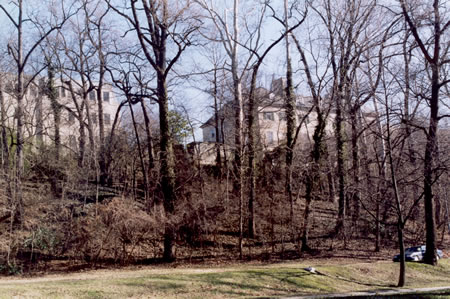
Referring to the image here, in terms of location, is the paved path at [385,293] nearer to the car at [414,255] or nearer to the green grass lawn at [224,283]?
the green grass lawn at [224,283]

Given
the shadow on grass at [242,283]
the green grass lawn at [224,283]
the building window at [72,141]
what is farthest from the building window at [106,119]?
the shadow on grass at [242,283]

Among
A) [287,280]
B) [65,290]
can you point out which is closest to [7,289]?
[65,290]

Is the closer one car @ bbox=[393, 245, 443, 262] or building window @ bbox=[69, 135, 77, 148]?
car @ bbox=[393, 245, 443, 262]

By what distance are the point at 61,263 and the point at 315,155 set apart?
43.9 ft

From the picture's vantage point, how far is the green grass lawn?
10223 millimetres

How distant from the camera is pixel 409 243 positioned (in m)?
21.2

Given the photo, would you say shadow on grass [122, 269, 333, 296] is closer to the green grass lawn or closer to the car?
the green grass lawn

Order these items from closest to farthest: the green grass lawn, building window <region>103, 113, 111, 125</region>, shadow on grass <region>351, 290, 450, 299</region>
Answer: the green grass lawn < shadow on grass <region>351, 290, 450, 299</region> < building window <region>103, 113, 111, 125</region>

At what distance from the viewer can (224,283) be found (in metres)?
11.8

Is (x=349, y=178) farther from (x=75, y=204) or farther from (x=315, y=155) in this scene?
(x=75, y=204)

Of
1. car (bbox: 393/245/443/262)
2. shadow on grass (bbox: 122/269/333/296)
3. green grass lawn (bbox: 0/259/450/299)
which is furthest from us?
car (bbox: 393/245/443/262)

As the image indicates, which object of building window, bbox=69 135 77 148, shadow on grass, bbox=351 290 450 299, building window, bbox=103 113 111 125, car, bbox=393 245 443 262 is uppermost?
building window, bbox=103 113 111 125

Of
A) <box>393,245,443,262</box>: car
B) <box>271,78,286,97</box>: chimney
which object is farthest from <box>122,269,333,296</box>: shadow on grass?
<box>271,78,286,97</box>: chimney

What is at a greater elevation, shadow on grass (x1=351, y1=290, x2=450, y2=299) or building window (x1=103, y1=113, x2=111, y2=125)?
building window (x1=103, y1=113, x2=111, y2=125)
